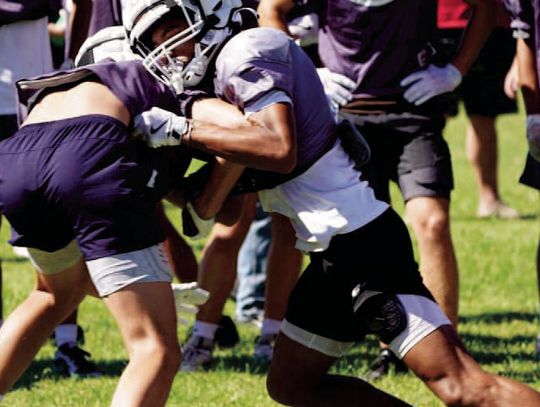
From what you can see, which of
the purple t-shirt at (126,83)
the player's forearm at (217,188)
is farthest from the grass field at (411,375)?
the purple t-shirt at (126,83)

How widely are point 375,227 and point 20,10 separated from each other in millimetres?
2479

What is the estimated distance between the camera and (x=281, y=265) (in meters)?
6.83

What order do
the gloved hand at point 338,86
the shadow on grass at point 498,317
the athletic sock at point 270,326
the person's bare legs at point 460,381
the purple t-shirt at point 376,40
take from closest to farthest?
the person's bare legs at point 460,381 → the gloved hand at point 338,86 → the purple t-shirt at point 376,40 → the athletic sock at point 270,326 → the shadow on grass at point 498,317

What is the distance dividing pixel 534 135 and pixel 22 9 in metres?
2.21

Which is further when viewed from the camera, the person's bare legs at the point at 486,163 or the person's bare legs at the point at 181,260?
the person's bare legs at the point at 486,163

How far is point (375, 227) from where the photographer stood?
477 centimetres

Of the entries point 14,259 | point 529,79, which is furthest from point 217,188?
point 14,259

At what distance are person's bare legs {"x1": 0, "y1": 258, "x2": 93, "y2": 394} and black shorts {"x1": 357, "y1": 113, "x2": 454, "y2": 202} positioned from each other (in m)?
1.77

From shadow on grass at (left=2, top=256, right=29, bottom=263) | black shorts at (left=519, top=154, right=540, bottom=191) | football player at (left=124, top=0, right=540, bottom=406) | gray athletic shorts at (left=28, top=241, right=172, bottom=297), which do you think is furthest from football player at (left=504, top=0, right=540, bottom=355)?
shadow on grass at (left=2, top=256, right=29, bottom=263)

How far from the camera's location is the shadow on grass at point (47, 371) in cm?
656

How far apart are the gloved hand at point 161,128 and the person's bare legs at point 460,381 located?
925mm

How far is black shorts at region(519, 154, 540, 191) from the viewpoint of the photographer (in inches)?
263

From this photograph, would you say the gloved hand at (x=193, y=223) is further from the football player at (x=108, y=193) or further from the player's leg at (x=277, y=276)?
the player's leg at (x=277, y=276)

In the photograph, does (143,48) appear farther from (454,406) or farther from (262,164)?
(454,406)
